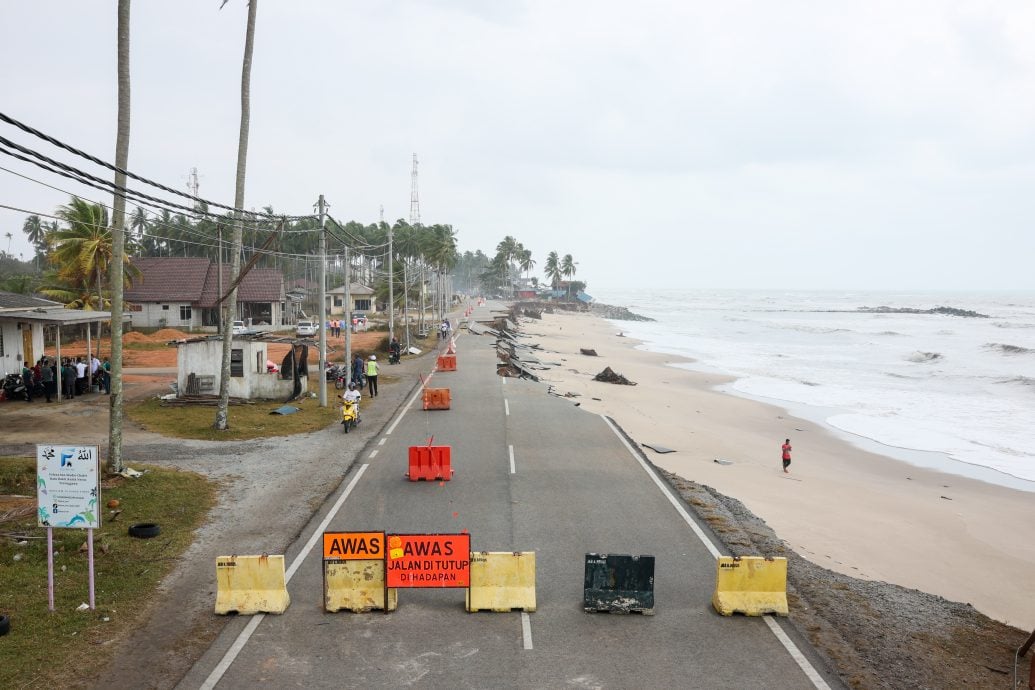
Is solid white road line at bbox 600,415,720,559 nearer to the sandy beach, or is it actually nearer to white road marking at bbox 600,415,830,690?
white road marking at bbox 600,415,830,690

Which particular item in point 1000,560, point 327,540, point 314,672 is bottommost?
point 1000,560

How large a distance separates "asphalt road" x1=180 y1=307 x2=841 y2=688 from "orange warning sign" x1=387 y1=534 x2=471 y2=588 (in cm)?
37

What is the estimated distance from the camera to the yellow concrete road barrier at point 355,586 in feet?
35.2

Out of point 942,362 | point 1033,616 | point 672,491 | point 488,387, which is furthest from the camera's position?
point 942,362

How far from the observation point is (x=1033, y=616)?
43.4 feet

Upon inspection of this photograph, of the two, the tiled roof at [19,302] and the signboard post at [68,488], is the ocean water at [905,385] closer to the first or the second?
the signboard post at [68,488]

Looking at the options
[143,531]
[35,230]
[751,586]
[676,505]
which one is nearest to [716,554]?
[751,586]

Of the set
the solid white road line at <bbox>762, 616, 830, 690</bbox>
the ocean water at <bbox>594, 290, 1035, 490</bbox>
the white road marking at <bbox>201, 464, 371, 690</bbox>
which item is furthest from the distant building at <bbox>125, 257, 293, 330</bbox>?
the solid white road line at <bbox>762, 616, 830, 690</bbox>

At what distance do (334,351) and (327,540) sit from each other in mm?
38966

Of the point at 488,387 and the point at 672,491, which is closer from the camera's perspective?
the point at 672,491

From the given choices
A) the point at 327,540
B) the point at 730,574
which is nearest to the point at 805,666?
the point at 730,574

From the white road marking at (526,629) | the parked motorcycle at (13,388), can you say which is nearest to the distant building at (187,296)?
the parked motorcycle at (13,388)

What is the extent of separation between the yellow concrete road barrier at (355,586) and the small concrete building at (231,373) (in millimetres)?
18865

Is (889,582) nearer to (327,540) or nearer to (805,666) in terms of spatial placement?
(805,666)
